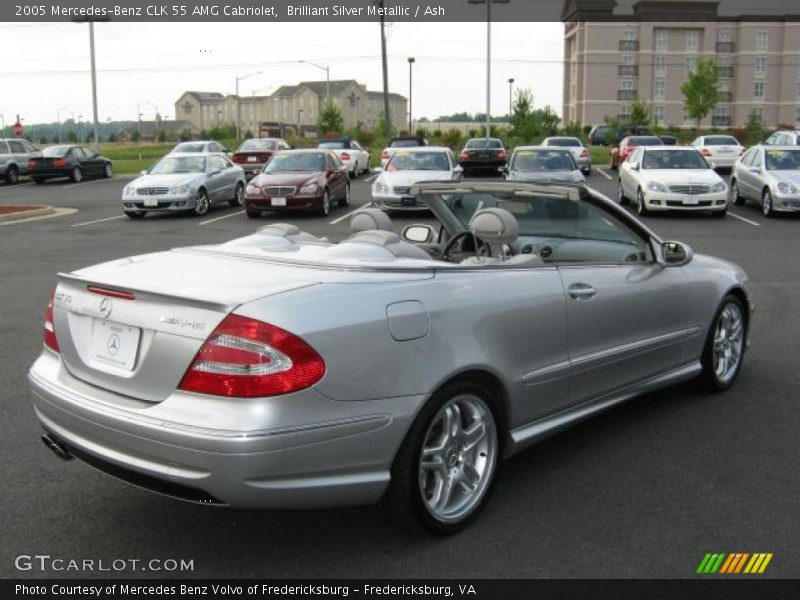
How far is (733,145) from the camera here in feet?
111

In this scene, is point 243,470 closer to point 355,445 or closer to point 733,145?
point 355,445

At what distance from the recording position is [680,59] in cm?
9075

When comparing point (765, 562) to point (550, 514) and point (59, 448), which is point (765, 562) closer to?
point (550, 514)

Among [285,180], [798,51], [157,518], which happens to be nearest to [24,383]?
[157,518]

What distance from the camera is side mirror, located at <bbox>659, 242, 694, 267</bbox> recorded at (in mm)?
5098

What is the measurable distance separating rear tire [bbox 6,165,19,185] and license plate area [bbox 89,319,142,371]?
32142 mm

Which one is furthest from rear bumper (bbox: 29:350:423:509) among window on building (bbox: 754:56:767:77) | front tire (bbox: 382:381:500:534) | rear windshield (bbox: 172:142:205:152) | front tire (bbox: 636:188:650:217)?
window on building (bbox: 754:56:767:77)

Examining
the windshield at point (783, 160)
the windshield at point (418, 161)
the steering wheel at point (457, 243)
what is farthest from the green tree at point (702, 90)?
the steering wheel at point (457, 243)

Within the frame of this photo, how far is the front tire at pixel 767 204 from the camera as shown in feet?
59.3

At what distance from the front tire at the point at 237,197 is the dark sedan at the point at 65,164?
42.2ft

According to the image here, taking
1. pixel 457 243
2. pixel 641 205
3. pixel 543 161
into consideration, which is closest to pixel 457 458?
pixel 457 243

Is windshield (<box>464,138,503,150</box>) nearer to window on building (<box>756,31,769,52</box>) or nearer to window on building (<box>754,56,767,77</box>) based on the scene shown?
window on building (<box>754,56,767,77</box>)

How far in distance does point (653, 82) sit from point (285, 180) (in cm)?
8063

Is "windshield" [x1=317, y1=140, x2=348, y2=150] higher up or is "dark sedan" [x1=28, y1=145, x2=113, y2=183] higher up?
"windshield" [x1=317, y1=140, x2=348, y2=150]
